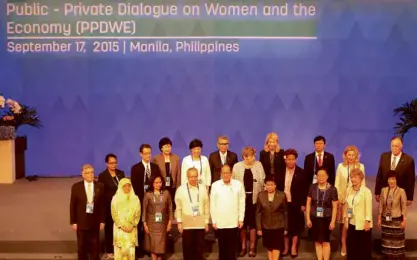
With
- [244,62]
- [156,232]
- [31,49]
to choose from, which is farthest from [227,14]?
[156,232]

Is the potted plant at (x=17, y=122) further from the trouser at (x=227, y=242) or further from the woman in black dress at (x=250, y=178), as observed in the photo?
the trouser at (x=227, y=242)

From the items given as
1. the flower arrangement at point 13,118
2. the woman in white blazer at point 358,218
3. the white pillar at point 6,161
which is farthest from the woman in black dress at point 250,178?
the white pillar at point 6,161

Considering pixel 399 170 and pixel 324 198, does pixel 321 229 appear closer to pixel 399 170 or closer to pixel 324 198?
pixel 324 198

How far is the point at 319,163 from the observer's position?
23.3ft

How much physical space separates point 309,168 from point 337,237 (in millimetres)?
917

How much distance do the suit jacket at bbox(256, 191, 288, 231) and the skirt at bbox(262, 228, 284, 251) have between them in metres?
0.05

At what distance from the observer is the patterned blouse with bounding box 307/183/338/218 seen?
21.6 feet

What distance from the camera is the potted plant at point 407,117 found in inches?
409

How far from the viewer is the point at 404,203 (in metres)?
6.63

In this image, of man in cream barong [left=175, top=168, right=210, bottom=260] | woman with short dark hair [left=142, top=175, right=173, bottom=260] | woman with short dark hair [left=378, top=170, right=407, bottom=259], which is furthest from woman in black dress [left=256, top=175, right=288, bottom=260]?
woman with short dark hair [left=378, top=170, right=407, bottom=259]

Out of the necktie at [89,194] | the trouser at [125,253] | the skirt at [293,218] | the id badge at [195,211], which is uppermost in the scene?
the necktie at [89,194]

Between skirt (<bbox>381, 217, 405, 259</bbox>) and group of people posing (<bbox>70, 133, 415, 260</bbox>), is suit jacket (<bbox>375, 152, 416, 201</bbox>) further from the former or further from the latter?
skirt (<bbox>381, 217, 405, 259</bbox>)

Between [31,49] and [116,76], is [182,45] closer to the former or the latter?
[116,76]

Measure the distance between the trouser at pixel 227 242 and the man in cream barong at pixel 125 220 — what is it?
0.89 metres
